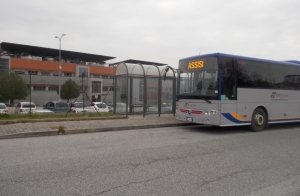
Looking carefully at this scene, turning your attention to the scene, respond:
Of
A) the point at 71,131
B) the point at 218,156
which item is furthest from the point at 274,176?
the point at 71,131

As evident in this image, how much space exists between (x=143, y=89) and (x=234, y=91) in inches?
238

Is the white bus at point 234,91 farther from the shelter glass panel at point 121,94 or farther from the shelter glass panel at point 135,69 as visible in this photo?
the shelter glass panel at point 121,94

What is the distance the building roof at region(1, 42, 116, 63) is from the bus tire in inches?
2221

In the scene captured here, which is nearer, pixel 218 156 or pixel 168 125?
pixel 218 156

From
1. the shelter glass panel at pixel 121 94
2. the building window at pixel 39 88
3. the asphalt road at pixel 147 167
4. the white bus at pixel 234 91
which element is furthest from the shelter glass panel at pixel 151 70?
the building window at pixel 39 88

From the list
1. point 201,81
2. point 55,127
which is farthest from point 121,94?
point 201,81

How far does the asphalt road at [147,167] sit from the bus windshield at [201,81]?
7.06 ft

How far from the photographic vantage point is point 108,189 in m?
4.06

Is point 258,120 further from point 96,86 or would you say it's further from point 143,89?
point 96,86

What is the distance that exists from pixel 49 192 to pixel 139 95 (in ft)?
37.8

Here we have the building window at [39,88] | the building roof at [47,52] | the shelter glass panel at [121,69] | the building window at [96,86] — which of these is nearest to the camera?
the shelter glass panel at [121,69]

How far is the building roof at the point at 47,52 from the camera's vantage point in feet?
183

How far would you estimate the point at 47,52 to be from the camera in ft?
201

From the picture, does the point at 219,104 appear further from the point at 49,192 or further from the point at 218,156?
the point at 49,192
